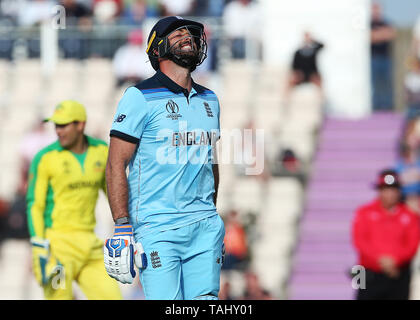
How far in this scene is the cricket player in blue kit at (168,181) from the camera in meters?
6.51

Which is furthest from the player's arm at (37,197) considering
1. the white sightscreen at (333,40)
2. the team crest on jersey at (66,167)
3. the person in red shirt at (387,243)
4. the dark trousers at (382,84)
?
the dark trousers at (382,84)

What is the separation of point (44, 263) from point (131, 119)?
2.45m

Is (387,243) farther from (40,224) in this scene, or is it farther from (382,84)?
(382,84)

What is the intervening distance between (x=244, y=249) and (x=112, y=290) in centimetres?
566

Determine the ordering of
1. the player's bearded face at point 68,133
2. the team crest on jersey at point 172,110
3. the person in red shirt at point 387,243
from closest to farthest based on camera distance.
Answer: the team crest on jersey at point 172,110 < the player's bearded face at point 68,133 < the person in red shirt at point 387,243

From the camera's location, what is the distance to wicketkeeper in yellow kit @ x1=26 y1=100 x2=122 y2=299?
28.4 feet

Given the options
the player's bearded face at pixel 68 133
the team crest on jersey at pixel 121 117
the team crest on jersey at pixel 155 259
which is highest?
the team crest on jersey at pixel 121 117

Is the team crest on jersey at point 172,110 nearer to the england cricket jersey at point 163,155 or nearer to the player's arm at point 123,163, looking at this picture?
the england cricket jersey at point 163,155

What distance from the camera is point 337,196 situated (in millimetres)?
15484

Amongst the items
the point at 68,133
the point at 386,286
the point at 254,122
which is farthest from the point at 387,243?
the point at 254,122

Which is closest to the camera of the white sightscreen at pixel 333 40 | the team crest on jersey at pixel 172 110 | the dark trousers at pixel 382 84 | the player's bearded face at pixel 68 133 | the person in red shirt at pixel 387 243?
the team crest on jersey at pixel 172 110

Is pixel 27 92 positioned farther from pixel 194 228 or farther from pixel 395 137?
pixel 194 228

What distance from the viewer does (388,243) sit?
33.8ft

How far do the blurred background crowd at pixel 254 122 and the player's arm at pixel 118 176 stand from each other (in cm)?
638
